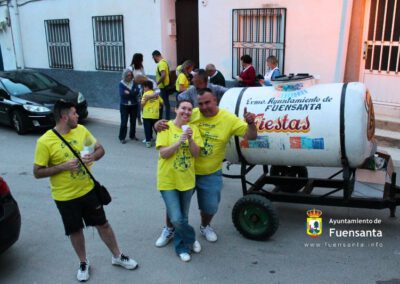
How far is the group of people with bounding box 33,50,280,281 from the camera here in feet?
11.2

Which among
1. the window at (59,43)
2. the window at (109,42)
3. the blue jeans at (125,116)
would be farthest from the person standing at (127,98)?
the window at (59,43)

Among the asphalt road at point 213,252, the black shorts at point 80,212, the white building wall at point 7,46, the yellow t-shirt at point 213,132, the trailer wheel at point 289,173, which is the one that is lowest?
the asphalt road at point 213,252

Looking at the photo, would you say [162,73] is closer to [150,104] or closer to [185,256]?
[150,104]

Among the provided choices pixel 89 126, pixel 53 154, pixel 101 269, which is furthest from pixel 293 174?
pixel 89 126

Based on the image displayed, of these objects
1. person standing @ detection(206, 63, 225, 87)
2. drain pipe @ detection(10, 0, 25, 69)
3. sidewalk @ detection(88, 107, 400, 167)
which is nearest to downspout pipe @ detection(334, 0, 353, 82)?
person standing @ detection(206, 63, 225, 87)

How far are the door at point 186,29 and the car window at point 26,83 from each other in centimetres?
343

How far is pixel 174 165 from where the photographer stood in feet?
12.2

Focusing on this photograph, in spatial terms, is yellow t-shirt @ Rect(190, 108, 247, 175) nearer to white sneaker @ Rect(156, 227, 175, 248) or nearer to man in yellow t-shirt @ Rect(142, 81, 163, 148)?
white sneaker @ Rect(156, 227, 175, 248)

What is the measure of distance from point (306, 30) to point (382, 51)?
1469 millimetres

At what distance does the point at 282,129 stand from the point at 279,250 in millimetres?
1190

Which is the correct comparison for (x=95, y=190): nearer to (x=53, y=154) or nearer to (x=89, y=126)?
(x=53, y=154)

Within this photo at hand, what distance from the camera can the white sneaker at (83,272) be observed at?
374 centimetres

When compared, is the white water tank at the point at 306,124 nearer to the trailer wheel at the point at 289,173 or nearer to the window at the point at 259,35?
the trailer wheel at the point at 289,173

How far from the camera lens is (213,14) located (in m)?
9.67
